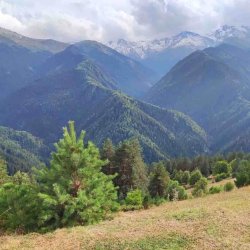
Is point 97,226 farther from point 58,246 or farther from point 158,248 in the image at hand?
point 158,248

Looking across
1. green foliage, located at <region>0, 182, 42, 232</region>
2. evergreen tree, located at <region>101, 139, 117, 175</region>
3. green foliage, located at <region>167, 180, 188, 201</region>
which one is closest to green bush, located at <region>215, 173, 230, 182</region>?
green foliage, located at <region>167, 180, 188, 201</region>

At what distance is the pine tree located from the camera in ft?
101

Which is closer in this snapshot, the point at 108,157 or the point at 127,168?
the point at 127,168

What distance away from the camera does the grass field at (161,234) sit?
25.4 m

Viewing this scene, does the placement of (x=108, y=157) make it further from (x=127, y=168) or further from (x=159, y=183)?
(x=159, y=183)

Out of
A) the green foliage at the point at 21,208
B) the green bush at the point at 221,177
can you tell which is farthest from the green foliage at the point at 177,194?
the green foliage at the point at 21,208

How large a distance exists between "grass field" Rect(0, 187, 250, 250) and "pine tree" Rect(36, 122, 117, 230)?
1511mm

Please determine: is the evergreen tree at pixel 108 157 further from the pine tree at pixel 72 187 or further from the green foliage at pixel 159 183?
the pine tree at pixel 72 187

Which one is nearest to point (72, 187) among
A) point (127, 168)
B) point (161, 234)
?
point (161, 234)

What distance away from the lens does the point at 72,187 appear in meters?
32.2

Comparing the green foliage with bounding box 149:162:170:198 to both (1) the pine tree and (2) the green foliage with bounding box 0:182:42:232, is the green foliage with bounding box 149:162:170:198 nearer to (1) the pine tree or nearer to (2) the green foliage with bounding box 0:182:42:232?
(1) the pine tree

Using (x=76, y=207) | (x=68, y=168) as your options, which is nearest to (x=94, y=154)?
(x=68, y=168)

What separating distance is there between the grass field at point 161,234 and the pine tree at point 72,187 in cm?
151

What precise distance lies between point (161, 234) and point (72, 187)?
820 cm
